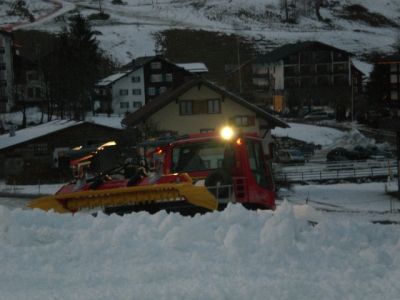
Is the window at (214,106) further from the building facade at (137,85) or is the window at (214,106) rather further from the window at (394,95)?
the window at (394,95)

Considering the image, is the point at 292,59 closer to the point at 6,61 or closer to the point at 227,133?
the point at 6,61

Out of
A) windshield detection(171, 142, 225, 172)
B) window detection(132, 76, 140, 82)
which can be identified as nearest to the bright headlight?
windshield detection(171, 142, 225, 172)

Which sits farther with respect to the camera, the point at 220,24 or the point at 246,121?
the point at 220,24

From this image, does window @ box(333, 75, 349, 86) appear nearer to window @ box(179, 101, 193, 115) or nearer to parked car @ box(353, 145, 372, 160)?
parked car @ box(353, 145, 372, 160)

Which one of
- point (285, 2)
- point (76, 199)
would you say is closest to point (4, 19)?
point (285, 2)

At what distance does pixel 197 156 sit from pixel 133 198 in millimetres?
1907

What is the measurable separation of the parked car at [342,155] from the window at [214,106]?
967cm

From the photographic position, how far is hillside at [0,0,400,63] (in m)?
122

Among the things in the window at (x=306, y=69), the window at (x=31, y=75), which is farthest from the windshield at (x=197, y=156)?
the window at (x=306, y=69)

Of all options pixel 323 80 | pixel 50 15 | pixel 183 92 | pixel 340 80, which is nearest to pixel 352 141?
pixel 183 92

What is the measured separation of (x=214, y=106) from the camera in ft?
154

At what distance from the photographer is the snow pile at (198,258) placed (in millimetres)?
5496

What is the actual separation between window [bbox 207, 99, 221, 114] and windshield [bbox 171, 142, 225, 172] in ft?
114

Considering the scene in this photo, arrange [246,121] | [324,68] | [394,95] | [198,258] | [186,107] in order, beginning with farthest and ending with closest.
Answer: [324,68]
[394,95]
[186,107]
[246,121]
[198,258]
